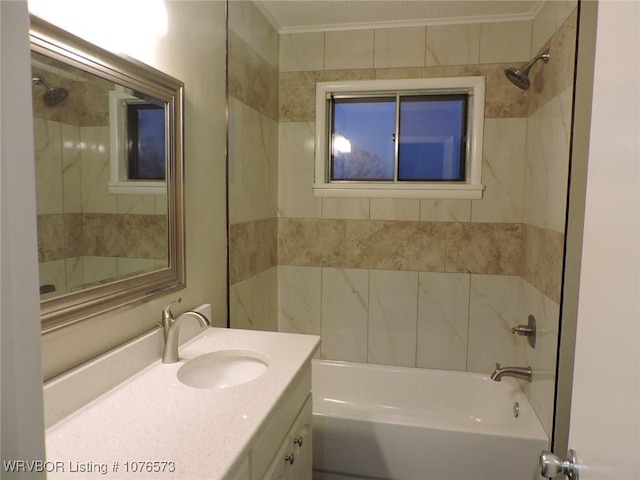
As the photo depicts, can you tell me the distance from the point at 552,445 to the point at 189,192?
191 centimetres

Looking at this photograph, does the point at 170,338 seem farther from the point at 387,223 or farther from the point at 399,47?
the point at 399,47

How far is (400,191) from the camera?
8.86ft

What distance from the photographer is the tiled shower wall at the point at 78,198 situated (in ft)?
3.41

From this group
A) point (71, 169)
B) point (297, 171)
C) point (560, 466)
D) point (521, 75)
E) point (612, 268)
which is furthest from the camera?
point (297, 171)

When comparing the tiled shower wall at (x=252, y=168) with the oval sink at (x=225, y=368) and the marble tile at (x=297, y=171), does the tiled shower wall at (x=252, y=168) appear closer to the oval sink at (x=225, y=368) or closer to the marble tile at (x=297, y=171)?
the marble tile at (x=297, y=171)

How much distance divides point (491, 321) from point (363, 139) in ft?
4.73

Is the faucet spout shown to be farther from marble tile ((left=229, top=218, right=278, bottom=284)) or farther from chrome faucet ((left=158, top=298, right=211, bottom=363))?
marble tile ((left=229, top=218, right=278, bottom=284))

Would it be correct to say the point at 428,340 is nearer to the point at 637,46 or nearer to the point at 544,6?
the point at 544,6

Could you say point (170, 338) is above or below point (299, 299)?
above

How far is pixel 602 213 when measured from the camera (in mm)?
654

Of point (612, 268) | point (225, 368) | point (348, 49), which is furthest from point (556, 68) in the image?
point (225, 368)

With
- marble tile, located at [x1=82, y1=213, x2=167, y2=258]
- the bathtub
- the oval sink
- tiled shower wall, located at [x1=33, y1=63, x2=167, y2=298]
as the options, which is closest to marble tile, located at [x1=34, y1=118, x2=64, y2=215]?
tiled shower wall, located at [x1=33, y1=63, x2=167, y2=298]

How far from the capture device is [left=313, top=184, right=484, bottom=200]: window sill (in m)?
2.61

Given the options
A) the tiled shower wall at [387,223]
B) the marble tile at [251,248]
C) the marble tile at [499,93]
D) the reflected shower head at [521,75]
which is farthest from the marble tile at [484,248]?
the marble tile at [251,248]
